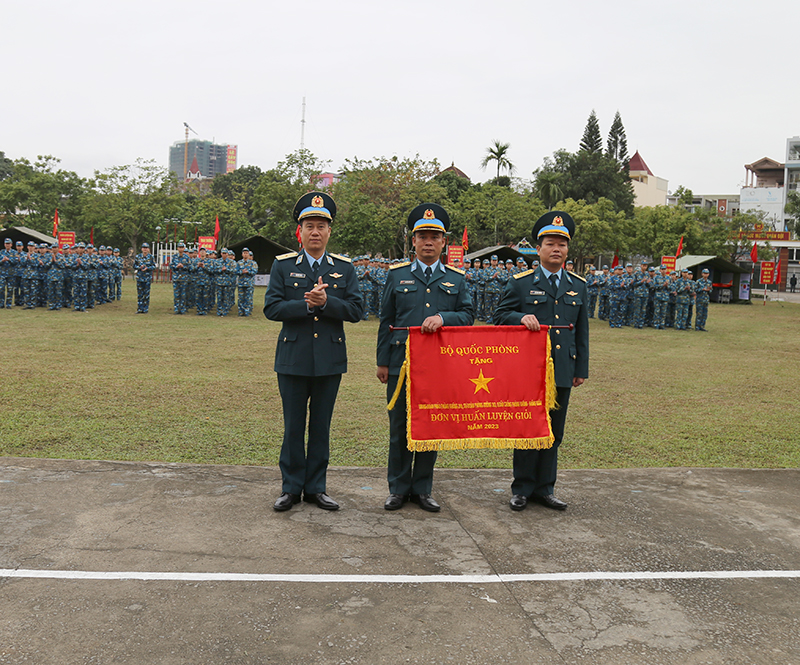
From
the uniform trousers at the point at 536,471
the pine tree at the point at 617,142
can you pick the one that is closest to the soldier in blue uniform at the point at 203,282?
the uniform trousers at the point at 536,471

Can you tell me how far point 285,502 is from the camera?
4.39m

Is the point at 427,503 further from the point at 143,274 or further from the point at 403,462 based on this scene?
the point at 143,274

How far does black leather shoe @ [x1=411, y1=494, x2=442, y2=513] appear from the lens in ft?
14.8

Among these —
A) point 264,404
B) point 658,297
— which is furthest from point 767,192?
point 264,404

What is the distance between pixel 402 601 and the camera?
325 cm

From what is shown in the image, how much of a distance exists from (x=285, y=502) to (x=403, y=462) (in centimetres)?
80

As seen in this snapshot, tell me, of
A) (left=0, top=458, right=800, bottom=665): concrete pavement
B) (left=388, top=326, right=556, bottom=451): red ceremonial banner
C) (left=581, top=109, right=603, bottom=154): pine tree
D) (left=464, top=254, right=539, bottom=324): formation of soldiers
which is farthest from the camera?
(left=581, top=109, right=603, bottom=154): pine tree

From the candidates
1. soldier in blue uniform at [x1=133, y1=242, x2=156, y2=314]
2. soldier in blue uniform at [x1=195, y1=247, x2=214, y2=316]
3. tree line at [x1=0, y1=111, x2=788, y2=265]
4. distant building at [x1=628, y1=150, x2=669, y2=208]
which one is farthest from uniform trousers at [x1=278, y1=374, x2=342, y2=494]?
distant building at [x1=628, y1=150, x2=669, y2=208]

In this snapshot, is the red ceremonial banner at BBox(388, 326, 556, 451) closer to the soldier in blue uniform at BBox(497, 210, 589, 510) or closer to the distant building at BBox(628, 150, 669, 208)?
the soldier in blue uniform at BBox(497, 210, 589, 510)

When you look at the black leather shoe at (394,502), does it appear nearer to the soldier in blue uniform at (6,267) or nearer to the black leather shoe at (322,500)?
the black leather shoe at (322,500)

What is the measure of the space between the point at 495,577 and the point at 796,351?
14.6 meters

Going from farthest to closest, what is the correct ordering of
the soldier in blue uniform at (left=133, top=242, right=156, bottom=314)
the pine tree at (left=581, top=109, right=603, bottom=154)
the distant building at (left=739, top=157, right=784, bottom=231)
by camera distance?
the pine tree at (left=581, top=109, right=603, bottom=154) < the distant building at (left=739, top=157, right=784, bottom=231) < the soldier in blue uniform at (left=133, top=242, right=156, bottom=314)

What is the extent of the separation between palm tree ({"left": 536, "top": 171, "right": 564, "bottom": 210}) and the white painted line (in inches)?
2189

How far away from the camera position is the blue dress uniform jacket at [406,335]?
4598 mm
